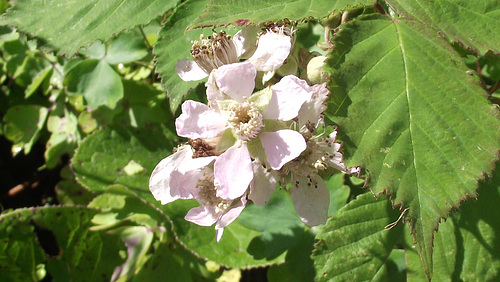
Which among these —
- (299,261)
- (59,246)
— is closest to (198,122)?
(299,261)

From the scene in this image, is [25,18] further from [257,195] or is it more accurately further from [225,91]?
[257,195]

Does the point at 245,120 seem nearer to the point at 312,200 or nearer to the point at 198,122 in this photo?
the point at 198,122

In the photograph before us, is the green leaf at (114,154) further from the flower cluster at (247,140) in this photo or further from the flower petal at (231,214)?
the flower petal at (231,214)

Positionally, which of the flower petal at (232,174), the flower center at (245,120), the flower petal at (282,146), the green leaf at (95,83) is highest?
the flower center at (245,120)

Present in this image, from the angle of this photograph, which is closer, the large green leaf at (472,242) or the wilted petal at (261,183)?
the wilted petal at (261,183)

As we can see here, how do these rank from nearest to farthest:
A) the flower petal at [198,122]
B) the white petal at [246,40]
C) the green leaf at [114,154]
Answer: the flower petal at [198,122], the white petal at [246,40], the green leaf at [114,154]

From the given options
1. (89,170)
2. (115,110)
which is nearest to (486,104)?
(89,170)

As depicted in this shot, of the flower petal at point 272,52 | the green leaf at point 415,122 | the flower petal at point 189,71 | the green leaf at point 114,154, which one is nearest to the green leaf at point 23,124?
the green leaf at point 114,154

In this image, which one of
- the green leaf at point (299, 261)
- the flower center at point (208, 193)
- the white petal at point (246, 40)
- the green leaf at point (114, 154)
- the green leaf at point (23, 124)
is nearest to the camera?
the flower center at point (208, 193)
